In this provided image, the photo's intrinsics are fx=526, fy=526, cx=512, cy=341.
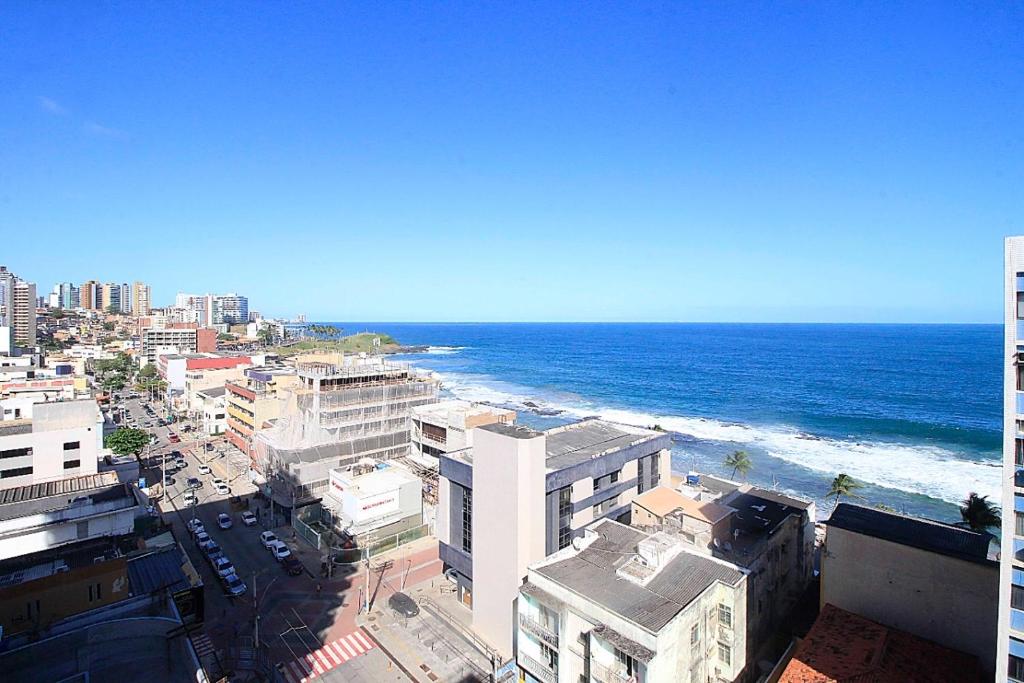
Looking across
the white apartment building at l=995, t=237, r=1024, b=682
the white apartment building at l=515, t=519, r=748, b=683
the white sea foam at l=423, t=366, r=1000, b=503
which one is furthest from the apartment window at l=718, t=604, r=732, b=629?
the white sea foam at l=423, t=366, r=1000, b=503

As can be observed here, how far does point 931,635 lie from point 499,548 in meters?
16.7

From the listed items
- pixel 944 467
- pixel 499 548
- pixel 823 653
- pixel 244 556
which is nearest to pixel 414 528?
pixel 244 556

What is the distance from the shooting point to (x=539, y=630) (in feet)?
66.2

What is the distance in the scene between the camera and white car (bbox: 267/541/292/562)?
32594mm

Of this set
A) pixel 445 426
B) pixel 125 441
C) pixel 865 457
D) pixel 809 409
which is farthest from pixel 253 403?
pixel 809 409

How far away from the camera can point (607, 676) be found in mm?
17672

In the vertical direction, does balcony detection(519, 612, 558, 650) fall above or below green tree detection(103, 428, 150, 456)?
below

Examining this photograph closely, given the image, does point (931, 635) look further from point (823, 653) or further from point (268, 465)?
point (268, 465)

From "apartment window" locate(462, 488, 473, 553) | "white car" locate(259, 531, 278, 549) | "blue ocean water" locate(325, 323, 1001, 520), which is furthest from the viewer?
"blue ocean water" locate(325, 323, 1001, 520)

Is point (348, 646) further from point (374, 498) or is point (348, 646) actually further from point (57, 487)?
point (57, 487)

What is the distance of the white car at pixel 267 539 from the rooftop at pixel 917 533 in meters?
31.9

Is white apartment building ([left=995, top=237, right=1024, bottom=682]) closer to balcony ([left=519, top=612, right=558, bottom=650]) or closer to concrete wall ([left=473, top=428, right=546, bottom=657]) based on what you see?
balcony ([left=519, top=612, right=558, bottom=650])

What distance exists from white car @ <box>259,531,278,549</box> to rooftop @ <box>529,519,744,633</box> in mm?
21597

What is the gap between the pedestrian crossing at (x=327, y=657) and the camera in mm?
22266
